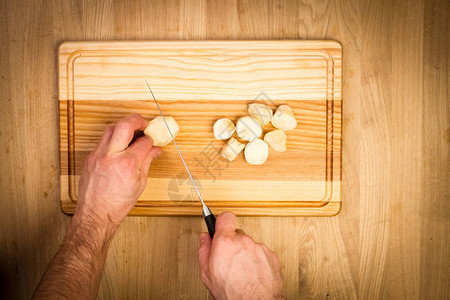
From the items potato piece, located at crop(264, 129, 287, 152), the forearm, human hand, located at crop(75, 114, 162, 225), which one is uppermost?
potato piece, located at crop(264, 129, 287, 152)

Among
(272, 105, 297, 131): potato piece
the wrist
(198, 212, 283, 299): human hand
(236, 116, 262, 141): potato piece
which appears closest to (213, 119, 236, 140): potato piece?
(236, 116, 262, 141): potato piece

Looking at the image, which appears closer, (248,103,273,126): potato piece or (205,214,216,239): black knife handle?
(205,214,216,239): black knife handle

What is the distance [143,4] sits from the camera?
3.34 ft

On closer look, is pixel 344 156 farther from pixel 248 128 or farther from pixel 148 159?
pixel 148 159

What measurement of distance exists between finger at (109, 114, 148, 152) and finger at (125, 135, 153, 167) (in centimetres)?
2

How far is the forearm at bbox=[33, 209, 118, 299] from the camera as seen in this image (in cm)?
86

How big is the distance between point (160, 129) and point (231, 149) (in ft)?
0.74

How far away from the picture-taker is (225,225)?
86 cm

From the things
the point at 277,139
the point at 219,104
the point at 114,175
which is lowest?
the point at 114,175

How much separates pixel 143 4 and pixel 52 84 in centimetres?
40

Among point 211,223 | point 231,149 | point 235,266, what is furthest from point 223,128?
point 235,266

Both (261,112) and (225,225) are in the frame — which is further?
(261,112)

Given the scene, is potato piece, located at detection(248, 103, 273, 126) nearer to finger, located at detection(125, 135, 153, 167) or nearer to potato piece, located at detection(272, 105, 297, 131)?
potato piece, located at detection(272, 105, 297, 131)

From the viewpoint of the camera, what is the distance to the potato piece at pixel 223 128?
3.14 feet
